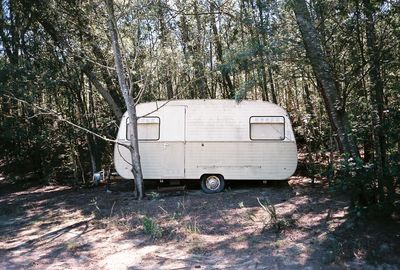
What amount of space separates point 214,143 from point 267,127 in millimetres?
1257

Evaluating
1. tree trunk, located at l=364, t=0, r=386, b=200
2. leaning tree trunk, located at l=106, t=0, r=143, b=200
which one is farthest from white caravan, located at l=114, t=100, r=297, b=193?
tree trunk, located at l=364, t=0, r=386, b=200

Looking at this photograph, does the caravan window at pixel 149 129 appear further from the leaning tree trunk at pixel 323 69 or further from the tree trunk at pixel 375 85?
the tree trunk at pixel 375 85

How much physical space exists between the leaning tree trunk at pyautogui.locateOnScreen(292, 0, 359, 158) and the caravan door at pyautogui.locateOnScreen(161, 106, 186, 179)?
3748mm

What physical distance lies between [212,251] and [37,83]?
7.11m

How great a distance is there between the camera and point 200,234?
5.94 m

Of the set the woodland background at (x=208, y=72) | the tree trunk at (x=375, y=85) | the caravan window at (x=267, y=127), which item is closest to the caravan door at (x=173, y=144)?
the woodland background at (x=208, y=72)

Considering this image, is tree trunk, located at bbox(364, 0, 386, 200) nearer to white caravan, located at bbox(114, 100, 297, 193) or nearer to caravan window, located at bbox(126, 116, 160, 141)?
white caravan, located at bbox(114, 100, 297, 193)

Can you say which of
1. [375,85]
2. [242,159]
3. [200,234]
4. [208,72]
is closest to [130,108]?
[242,159]

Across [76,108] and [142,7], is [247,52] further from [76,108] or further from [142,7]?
[76,108]

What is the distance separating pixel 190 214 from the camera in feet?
23.1

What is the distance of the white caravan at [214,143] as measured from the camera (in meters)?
8.71

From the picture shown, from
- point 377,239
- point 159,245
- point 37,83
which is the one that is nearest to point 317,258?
point 377,239

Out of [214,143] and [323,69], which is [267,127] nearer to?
[214,143]

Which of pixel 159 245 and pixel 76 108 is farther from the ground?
pixel 76 108
